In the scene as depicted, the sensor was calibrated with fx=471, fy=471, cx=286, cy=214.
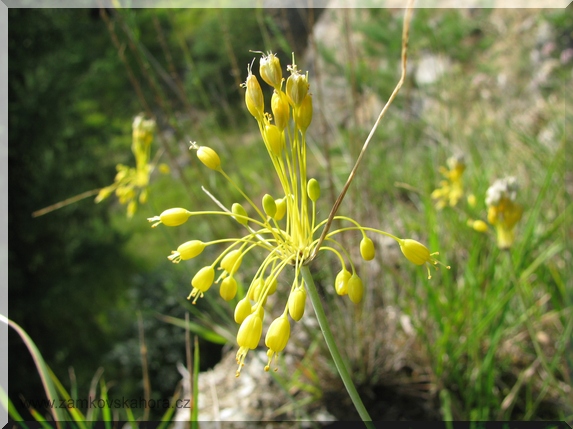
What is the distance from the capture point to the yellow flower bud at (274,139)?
523 millimetres

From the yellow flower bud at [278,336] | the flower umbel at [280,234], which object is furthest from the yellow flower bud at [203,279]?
the yellow flower bud at [278,336]

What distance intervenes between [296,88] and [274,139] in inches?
2.4

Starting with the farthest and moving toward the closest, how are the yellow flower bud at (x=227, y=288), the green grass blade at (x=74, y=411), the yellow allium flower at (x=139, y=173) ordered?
1. the yellow allium flower at (x=139, y=173)
2. the green grass blade at (x=74, y=411)
3. the yellow flower bud at (x=227, y=288)

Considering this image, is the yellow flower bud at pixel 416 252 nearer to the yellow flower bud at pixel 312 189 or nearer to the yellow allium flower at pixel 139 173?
the yellow flower bud at pixel 312 189

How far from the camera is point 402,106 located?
281cm

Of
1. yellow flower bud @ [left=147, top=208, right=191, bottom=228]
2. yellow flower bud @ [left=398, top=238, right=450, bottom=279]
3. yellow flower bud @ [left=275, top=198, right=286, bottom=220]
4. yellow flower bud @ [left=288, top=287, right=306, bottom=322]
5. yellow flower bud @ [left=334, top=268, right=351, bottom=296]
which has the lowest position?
yellow flower bud @ [left=334, top=268, right=351, bottom=296]

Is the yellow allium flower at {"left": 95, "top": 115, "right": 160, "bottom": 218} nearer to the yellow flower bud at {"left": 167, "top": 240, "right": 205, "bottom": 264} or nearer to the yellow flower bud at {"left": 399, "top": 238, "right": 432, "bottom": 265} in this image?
the yellow flower bud at {"left": 167, "top": 240, "right": 205, "bottom": 264}

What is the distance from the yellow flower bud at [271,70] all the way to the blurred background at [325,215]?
388 millimetres

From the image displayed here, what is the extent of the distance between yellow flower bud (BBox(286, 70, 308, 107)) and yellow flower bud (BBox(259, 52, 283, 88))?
13 millimetres

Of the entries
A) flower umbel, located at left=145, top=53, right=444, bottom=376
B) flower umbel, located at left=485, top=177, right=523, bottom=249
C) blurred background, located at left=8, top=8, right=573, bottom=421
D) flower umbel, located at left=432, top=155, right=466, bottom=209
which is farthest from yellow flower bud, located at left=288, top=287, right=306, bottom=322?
flower umbel, located at left=432, top=155, right=466, bottom=209

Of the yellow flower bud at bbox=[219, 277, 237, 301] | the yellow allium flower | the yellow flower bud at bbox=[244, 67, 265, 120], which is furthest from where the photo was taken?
the yellow allium flower

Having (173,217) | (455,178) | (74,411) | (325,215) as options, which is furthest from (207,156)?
(325,215)

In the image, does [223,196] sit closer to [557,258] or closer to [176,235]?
[557,258]

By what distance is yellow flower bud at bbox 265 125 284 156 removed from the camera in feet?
1.72
